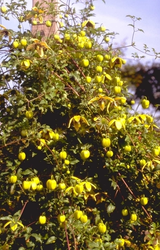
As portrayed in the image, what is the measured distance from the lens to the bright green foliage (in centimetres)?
141

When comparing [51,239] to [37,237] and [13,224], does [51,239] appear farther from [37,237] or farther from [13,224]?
[13,224]

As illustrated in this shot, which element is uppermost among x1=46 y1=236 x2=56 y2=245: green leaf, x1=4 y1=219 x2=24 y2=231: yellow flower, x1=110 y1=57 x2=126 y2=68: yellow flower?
x1=110 y1=57 x2=126 y2=68: yellow flower

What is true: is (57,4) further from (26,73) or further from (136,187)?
(136,187)

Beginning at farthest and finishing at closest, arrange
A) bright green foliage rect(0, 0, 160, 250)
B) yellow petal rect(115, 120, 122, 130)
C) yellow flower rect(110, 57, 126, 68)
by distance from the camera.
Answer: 1. yellow flower rect(110, 57, 126, 68)
2. bright green foliage rect(0, 0, 160, 250)
3. yellow petal rect(115, 120, 122, 130)

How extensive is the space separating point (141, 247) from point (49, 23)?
1276 mm

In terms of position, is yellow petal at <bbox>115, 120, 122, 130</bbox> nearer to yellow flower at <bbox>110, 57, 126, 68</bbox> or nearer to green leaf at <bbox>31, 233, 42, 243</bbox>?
yellow flower at <bbox>110, 57, 126, 68</bbox>

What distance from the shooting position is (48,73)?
4.76ft

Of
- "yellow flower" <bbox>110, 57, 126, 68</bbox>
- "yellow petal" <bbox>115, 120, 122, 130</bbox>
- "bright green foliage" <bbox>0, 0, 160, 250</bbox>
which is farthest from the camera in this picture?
"yellow flower" <bbox>110, 57, 126, 68</bbox>

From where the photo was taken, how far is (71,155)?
1.54 meters

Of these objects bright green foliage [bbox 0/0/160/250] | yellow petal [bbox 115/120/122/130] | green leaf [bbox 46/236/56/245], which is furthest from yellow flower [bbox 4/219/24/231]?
yellow petal [bbox 115/120/122/130]

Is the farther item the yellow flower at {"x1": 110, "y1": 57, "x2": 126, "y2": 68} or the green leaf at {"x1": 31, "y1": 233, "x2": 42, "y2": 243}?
the yellow flower at {"x1": 110, "y1": 57, "x2": 126, "y2": 68}

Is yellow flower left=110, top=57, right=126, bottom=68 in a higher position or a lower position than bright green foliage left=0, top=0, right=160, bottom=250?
higher

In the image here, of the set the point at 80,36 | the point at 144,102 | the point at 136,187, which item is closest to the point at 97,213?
the point at 136,187

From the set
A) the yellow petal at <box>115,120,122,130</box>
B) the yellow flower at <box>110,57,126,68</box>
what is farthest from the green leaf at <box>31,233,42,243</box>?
the yellow flower at <box>110,57,126,68</box>
